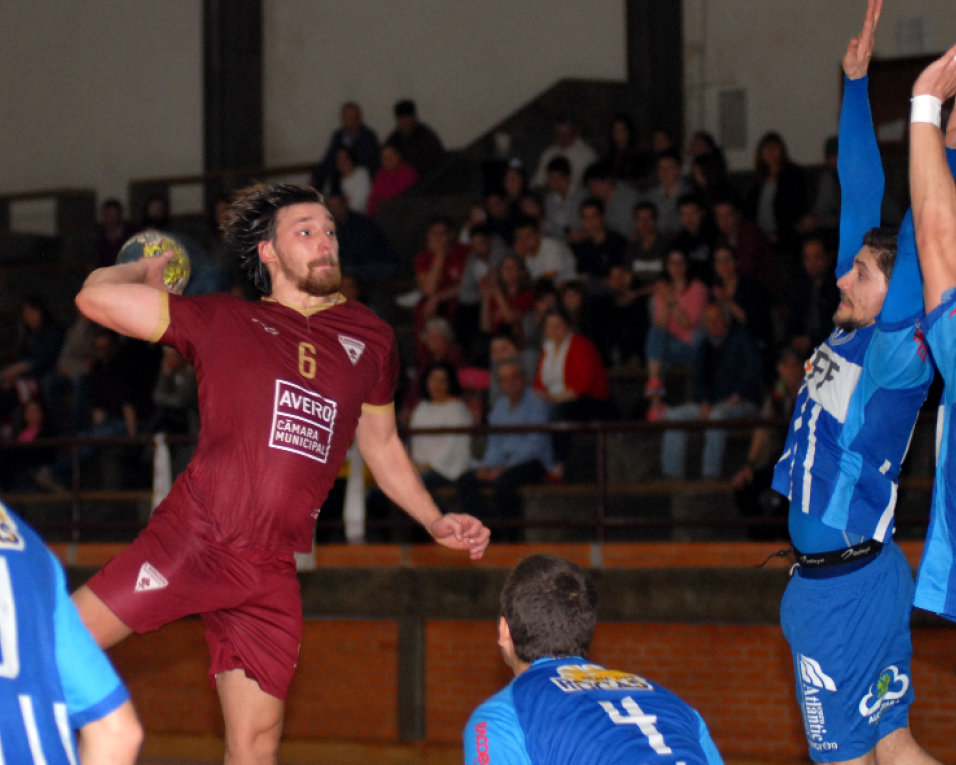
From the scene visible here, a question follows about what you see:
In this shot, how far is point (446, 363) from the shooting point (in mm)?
8508

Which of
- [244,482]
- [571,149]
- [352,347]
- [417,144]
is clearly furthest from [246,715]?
[417,144]

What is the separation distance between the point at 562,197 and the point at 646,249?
136 centimetres

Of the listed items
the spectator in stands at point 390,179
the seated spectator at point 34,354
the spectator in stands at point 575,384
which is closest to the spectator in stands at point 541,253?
the spectator in stands at point 575,384

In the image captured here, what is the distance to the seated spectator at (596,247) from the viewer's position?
947 cm

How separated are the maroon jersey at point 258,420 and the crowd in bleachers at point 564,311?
13.6 feet

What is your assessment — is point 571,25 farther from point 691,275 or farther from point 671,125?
point 691,275

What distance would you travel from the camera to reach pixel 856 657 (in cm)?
383

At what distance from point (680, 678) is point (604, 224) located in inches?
156

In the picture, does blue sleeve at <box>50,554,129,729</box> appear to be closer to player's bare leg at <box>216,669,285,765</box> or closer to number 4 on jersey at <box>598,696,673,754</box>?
number 4 on jersey at <box>598,696,673,754</box>

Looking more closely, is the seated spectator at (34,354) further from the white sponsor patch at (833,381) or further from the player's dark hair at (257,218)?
the white sponsor patch at (833,381)

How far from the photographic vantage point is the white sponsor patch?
151 inches

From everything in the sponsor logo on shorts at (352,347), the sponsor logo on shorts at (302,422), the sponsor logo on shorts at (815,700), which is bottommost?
the sponsor logo on shorts at (815,700)

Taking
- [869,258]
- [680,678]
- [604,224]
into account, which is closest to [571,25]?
[604,224]

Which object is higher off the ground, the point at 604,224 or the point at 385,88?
the point at 385,88
